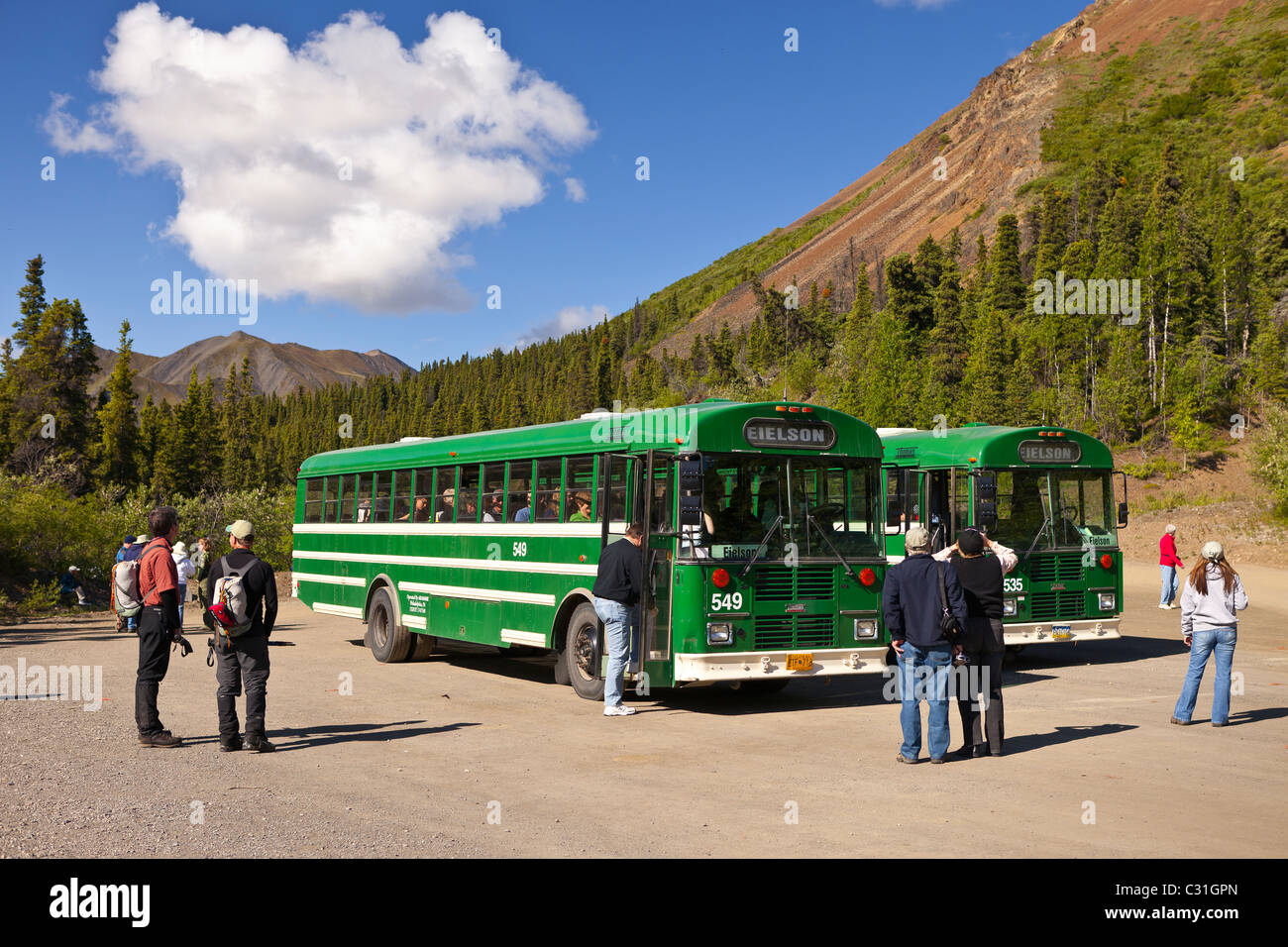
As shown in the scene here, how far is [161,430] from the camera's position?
351 ft

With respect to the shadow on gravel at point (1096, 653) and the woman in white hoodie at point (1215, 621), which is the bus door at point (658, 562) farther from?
the shadow on gravel at point (1096, 653)

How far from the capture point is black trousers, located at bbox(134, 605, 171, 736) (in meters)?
10.0

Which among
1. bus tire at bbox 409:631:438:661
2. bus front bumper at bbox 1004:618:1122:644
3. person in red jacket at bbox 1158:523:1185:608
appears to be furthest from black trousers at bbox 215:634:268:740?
person in red jacket at bbox 1158:523:1185:608

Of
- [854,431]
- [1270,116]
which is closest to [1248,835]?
[854,431]

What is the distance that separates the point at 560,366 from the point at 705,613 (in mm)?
167780

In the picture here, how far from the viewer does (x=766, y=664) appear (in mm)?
11898

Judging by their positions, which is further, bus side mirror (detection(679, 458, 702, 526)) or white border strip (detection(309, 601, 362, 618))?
white border strip (detection(309, 601, 362, 618))

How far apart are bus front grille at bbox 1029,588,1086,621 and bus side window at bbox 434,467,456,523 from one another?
8.04m

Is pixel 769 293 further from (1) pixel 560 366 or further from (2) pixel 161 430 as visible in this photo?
(2) pixel 161 430

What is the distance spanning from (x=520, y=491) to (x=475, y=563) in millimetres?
1384

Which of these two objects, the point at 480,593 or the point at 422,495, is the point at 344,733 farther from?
the point at 422,495

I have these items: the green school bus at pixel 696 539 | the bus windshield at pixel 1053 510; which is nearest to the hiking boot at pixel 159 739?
the green school bus at pixel 696 539

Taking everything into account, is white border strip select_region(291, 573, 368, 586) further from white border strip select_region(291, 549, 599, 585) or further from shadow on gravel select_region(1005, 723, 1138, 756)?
shadow on gravel select_region(1005, 723, 1138, 756)

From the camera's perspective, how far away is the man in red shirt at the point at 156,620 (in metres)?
10.0
